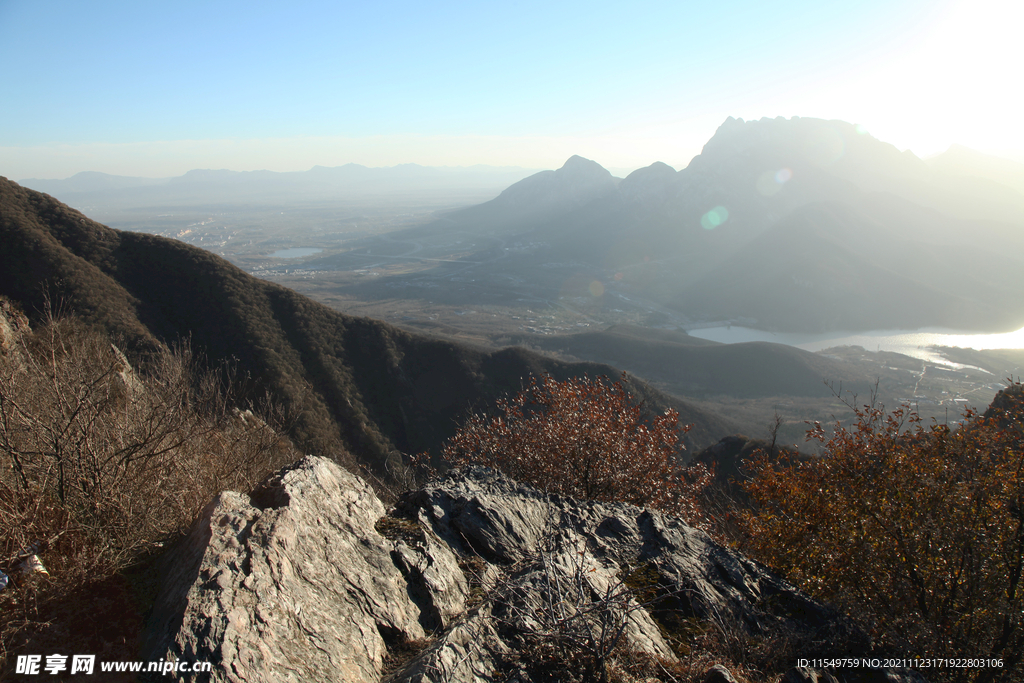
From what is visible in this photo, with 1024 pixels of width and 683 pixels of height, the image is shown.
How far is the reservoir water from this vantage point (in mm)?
113375

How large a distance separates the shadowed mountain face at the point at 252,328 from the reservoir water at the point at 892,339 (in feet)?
361

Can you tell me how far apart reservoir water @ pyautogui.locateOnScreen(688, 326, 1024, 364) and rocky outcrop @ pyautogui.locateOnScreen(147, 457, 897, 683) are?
130m

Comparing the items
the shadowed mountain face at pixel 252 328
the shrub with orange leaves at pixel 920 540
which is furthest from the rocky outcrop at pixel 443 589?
the shadowed mountain face at pixel 252 328

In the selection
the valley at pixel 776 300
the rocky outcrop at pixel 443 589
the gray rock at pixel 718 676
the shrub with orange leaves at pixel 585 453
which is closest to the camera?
the rocky outcrop at pixel 443 589

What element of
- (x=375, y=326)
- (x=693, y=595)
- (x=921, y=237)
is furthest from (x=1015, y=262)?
(x=693, y=595)

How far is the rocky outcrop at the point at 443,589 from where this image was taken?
4.27 metres

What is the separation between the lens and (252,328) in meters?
32.5

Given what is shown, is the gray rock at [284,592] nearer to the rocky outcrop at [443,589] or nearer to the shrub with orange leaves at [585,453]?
the rocky outcrop at [443,589]

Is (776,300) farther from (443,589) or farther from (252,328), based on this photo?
(443,589)

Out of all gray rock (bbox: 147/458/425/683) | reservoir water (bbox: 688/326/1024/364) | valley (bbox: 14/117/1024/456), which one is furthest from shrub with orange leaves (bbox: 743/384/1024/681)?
reservoir water (bbox: 688/326/1024/364)

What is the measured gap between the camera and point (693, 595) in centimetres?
669

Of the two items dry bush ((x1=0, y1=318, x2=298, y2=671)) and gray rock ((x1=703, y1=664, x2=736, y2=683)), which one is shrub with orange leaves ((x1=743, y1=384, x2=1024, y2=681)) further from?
dry bush ((x1=0, y1=318, x2=298, y2=671))

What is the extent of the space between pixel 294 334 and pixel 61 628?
33.6 m

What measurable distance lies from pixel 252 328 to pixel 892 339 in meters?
147
